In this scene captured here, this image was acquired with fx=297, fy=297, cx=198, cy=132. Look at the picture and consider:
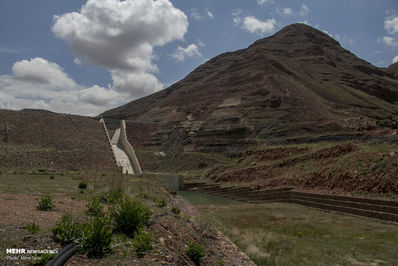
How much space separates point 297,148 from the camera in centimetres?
2811

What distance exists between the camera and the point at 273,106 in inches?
1751

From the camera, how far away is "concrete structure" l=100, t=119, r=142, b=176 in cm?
3738

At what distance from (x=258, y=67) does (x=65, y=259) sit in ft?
194

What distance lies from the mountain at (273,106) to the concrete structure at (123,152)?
3755 mm

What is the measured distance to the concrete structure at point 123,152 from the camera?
3738 centimetres

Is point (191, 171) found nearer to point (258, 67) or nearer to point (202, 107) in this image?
point (202, 107)

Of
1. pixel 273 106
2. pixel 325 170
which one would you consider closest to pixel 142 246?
pixel 325 170

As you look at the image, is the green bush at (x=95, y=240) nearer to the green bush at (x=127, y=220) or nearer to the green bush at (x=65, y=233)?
the green bush at (x=65, y=233)

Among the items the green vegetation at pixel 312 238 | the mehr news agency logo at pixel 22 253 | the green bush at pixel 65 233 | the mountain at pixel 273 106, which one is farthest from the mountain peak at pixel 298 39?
the mehr news agency logo at pixel 22 253

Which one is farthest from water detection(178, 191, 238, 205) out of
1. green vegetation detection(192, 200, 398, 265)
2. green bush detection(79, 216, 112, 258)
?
green bush detection(79, 216, 112, 258)

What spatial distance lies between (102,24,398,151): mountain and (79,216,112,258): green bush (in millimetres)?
30202

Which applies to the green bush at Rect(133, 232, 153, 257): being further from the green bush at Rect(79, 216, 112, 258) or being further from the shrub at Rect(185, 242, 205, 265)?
the shrub at Rect(185, 242, 205, 265)

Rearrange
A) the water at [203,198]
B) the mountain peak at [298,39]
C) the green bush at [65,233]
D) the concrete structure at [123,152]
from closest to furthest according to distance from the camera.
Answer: the green bush at [65,233], the water at [203,198], the concrete structure at [123,152], the mountain peak at [298,39]

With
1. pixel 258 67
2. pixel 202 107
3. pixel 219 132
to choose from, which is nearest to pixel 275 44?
pixel 258 67
